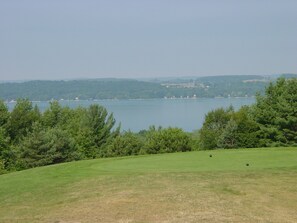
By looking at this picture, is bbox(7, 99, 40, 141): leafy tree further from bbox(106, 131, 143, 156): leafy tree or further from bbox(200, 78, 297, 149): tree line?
bbox(200, 78, 297, 149): tree line

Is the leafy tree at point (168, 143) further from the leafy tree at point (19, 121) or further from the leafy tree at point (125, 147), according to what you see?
the leafy tree at point (19, 121)

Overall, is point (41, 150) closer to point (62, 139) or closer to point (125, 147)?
point (62, 139)

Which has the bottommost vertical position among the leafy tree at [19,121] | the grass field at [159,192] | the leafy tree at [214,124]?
the leafy tree at [214,124]

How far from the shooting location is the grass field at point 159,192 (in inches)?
318

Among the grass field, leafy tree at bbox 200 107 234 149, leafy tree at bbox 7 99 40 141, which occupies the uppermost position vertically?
the grass field

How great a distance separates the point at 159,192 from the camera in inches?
382

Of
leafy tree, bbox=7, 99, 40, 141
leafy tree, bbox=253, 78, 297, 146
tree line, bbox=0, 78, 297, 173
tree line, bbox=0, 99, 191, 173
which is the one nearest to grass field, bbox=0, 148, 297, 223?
tree line, bbox=0, 99, 191, 173

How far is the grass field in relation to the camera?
8078 millimetres

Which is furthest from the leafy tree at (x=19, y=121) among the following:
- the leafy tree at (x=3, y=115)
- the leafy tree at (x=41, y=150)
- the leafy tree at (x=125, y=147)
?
the leafy tree at (x=125, y=147)

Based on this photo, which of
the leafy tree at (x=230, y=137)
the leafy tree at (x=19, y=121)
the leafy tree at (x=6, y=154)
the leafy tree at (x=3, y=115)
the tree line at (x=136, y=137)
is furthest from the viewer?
the leafy tree at (x=19, y=121)

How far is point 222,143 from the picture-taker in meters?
39.8

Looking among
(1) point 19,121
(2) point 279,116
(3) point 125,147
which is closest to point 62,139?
(3) point 125,147

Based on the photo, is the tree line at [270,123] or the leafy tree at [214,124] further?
the leafy tree at [214,124]

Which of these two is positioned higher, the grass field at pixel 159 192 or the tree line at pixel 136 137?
the grass field at pixel 159 192
